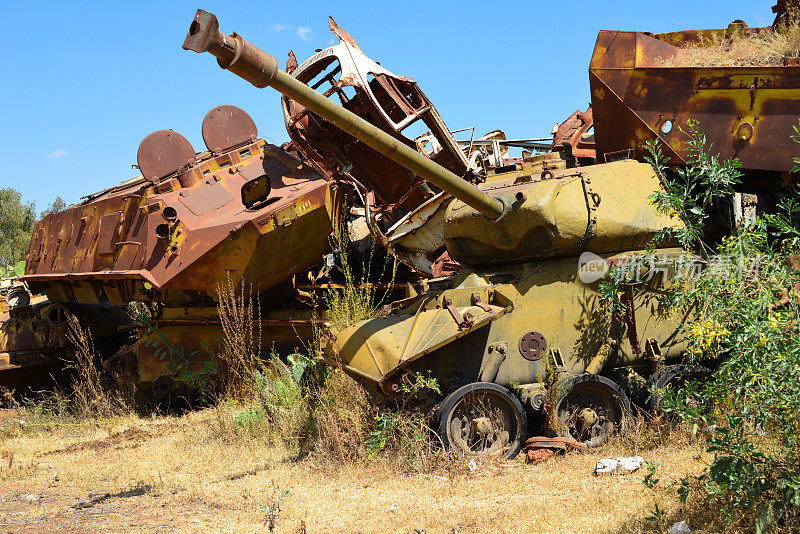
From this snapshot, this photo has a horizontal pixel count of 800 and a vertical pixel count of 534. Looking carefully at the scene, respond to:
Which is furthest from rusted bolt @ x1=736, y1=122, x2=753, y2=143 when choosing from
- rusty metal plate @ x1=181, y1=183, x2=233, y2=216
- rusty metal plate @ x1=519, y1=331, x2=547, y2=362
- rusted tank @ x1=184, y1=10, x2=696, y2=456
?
rusty metal plate @ x1=181, y1=183, x2=233, y2=216

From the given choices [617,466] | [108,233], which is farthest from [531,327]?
[108,233]

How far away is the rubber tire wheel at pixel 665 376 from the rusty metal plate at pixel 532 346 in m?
1.12

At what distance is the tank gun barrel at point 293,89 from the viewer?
511 cm

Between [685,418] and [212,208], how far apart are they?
7.56 metres

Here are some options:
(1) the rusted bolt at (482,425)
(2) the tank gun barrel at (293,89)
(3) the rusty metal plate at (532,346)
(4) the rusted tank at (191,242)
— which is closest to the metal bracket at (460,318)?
(3) the rusty metal plate at (532,346)

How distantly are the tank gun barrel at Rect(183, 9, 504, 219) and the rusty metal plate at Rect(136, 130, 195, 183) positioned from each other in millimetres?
6202

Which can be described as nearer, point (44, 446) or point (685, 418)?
point (685, 418)

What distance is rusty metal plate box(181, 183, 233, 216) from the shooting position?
10.9 m

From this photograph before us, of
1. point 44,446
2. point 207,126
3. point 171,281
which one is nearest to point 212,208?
point 171,281

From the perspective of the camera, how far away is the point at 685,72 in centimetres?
904

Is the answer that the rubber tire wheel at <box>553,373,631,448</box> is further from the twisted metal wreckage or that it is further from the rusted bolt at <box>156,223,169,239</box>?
the rusted bolt at <box>156,223,169,239</box>

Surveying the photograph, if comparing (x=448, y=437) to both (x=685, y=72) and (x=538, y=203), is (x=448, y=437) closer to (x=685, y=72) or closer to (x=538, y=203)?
(x=538, y=203)

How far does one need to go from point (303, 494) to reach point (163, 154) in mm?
7106

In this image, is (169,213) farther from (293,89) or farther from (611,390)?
(611,390)
